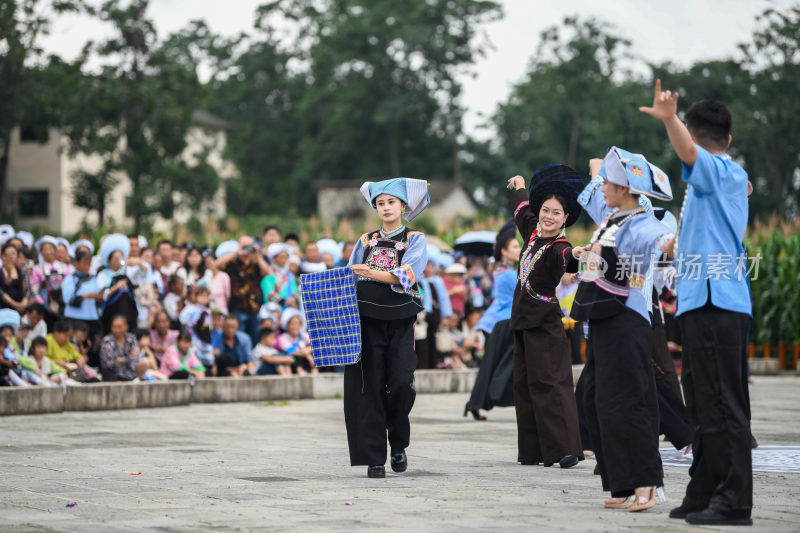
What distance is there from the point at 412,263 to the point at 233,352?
8.36m

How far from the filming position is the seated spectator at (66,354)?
14945 mm

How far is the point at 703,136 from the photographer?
6688 mm

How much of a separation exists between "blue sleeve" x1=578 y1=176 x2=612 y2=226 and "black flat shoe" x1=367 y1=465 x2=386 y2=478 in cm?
221

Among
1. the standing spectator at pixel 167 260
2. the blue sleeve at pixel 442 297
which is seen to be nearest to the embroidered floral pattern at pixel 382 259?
the standing spectator at pixel 167 260

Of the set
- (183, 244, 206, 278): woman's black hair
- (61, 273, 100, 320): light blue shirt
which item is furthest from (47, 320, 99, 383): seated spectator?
(183, 244, 206, 278): woman's black hair

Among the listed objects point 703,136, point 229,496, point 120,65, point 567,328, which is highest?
point 120,65

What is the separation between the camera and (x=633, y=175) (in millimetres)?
7137

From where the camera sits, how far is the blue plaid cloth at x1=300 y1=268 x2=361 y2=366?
8812 millimetres

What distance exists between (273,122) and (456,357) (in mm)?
65565

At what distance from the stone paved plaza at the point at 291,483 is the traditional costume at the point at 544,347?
26 cm

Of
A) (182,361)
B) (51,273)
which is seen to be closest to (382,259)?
(182,361)

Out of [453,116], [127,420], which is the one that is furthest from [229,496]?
[453,116]

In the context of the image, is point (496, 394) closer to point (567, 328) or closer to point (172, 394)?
point (567, 328)

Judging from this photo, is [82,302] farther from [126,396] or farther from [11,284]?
[126,396]
